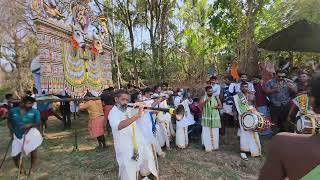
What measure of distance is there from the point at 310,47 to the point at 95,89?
572 cm

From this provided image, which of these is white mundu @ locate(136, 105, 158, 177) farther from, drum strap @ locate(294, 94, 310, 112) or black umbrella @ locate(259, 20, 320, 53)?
black umbrella @ locate(259, 20, 320, 53)

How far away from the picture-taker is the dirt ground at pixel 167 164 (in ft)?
23.9

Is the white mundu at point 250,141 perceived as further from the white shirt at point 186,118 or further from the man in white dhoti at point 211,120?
the white shirt at point 186,118

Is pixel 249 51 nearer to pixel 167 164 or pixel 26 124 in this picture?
pixel 167 164

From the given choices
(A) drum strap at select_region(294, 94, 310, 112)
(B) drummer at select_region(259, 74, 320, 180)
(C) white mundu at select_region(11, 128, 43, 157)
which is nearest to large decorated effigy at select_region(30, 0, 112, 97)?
(C) white mundu at select_region(11, 128, 43, 157)

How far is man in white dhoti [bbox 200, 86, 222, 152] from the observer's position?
343 inches

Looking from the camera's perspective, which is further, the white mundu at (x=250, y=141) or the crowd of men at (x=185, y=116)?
the white mundu at (x=250, y=141)

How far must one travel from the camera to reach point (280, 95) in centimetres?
880

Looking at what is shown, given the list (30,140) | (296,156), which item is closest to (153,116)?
(30,140)

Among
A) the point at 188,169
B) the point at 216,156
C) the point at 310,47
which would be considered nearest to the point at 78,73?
the point at 188,169

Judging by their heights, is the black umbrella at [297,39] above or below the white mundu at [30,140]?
above

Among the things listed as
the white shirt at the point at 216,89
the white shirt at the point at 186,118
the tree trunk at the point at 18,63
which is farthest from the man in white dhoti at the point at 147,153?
the tree trunk at the point at 18,63

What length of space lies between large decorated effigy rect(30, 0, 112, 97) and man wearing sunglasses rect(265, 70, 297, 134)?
3.93 meters

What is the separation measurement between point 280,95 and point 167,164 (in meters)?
3.09
